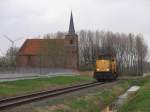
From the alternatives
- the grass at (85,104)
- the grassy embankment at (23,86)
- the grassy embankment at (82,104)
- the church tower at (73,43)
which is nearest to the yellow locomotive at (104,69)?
the grassy embankment at (23,86)

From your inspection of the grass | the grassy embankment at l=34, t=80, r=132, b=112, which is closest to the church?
the grass

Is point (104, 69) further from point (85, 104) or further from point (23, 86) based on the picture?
point (85, 104)

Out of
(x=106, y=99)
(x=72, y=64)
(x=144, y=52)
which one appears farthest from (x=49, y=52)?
(x=106, y=99)

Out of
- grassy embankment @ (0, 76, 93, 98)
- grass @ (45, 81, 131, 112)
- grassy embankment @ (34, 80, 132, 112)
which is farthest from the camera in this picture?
grassy embankment @ (0, 76, 93, 98)

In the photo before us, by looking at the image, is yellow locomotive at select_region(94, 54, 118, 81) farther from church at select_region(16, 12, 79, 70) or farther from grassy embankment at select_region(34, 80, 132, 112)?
church at select_region(16, 12, 79, 70)

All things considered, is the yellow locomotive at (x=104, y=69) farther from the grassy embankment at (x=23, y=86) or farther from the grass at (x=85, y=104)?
the grass at (x=85, y=104)

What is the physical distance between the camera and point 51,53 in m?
111

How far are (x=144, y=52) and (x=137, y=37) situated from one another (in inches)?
266

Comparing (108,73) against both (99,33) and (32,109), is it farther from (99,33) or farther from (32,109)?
(99,33)

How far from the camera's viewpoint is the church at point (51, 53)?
4405 inches

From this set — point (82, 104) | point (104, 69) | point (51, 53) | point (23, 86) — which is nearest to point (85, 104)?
point (82, 104)

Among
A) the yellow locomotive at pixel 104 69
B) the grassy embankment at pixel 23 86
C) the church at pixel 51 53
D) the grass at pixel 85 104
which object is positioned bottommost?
the grass at pixel 85 104

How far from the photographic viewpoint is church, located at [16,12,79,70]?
112 meters

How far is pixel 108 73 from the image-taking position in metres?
55.5
